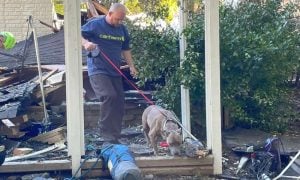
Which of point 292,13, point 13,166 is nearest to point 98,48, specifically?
point 13,166

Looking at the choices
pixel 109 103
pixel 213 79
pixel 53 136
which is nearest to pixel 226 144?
pixel 213 79

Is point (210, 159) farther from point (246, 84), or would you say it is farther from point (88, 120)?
point (88, 120)

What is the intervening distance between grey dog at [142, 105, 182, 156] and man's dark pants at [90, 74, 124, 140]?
0.45 metres

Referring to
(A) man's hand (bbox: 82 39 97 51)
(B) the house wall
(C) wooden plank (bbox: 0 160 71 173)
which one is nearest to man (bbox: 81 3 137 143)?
(A) man's hand (bbox: 82 39 97 51)

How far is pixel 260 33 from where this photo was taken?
9.52 metres

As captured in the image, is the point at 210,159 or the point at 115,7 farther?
the point at 115,7

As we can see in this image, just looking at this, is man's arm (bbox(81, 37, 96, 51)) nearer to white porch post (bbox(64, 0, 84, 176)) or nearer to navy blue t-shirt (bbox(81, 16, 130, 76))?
navy blue t-shirt (bbox(81, 16, 130, 76))

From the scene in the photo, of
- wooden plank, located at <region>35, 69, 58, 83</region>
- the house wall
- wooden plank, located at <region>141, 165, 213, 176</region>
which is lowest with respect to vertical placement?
wooden plank, located at <region>141, 165, 213, 176</region>

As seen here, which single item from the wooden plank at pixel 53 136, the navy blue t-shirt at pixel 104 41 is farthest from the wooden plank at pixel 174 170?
the wooden plank at pixel 53 136

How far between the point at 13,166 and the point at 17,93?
2705mm

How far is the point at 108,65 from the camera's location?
27.4ft

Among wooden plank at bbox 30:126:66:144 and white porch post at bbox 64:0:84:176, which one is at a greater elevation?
white porch post at bbox 64:0:84:176

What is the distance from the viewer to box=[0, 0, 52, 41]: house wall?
1568 centimetres

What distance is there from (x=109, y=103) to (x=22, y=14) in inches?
328
